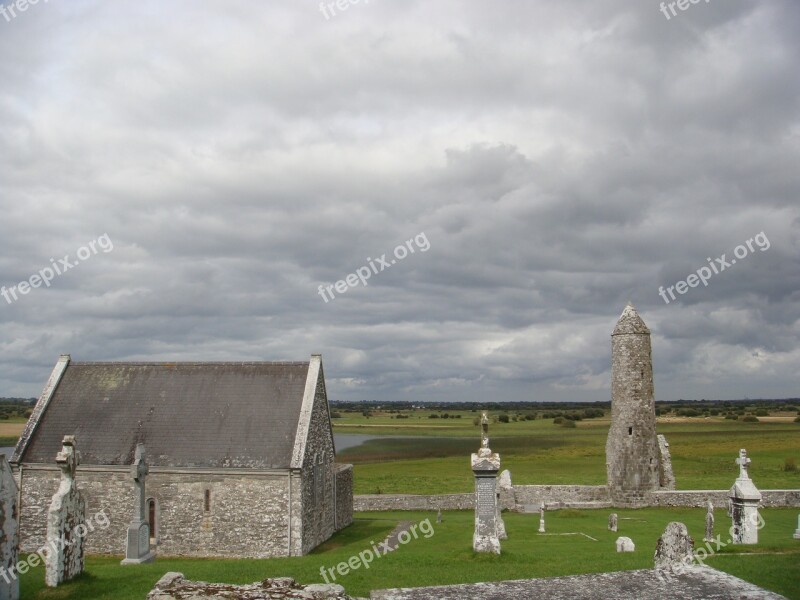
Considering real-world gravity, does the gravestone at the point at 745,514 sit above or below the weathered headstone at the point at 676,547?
below

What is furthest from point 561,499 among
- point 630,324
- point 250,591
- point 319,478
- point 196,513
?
point 250,591

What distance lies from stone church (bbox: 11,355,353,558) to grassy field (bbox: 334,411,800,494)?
1720 centimetres

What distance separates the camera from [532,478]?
50000 mm

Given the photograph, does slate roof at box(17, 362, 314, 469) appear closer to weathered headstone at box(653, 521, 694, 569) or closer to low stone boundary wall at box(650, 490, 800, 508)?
weathered headstone at box(653, 521, 694, 569)

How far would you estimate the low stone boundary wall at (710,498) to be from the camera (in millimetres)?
33656

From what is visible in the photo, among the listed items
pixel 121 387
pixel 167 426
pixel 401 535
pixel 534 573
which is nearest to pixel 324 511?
pixel 401 535

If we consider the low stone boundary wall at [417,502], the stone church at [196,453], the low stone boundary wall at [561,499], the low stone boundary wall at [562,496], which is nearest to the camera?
the stone church at [196,453]

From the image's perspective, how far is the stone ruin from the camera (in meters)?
9.54

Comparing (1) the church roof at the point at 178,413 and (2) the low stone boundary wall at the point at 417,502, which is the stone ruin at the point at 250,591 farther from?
(2) the low stone boundary wall at the point at 417,502

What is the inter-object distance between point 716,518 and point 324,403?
59.0 ft

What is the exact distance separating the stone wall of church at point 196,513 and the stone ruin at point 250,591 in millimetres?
16558

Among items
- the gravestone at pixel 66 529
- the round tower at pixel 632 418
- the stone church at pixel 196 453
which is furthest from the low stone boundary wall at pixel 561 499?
the gravestone at pixel 66 529

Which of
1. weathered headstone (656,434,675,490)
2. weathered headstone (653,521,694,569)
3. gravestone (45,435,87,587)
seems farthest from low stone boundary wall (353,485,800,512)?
weathered headstone (653,521,694,569)

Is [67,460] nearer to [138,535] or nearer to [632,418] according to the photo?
[138,535]
